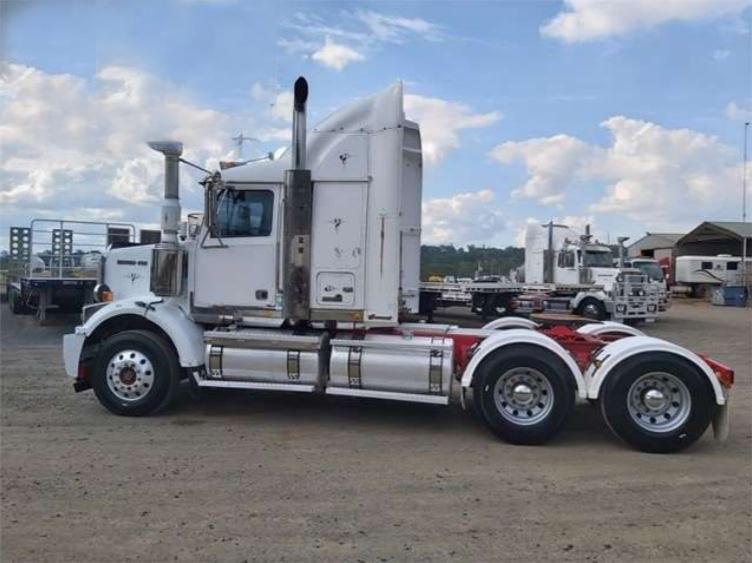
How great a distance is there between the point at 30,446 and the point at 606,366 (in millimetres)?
5514

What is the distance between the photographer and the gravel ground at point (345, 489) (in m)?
4.35

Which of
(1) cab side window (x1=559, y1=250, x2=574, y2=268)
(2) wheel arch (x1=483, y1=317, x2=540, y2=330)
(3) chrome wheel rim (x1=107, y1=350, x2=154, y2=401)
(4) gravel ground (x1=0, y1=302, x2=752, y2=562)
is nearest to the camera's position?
(4) gravel ground (x1=0, y1=302, x2=752, y2=562)

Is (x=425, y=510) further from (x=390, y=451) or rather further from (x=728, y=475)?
(x=728, y=475)

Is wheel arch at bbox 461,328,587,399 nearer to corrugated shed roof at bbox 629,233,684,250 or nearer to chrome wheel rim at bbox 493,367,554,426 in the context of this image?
chrome wheel rim at bbox 493,367,554,426

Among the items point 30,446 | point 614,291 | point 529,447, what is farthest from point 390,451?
point 614,291

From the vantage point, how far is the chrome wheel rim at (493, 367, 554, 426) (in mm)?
6812

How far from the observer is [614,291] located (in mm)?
21953

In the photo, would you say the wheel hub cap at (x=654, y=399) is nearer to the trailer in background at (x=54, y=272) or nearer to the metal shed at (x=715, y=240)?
the trailer in background at (x=54, y=272)

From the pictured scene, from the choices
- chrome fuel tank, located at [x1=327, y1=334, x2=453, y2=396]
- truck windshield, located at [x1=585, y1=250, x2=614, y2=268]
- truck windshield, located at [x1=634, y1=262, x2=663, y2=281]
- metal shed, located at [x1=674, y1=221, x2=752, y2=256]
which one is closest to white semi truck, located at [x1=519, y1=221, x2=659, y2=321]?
truck windshield, located at [x1=585, y1=250, x2=614, y2=268]

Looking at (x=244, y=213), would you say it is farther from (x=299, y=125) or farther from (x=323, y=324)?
(x=323, y=324)

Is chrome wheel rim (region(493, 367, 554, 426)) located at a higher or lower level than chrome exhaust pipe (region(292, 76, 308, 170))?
lower

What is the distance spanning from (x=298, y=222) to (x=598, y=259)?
1828cm

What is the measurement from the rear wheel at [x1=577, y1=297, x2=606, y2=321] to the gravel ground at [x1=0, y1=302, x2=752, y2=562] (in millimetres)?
13826

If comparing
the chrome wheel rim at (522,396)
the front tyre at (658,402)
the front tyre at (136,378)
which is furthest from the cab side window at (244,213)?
the front tyre at (658,402)
